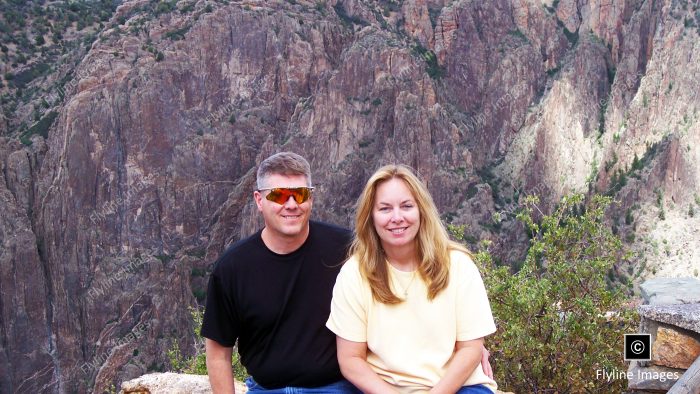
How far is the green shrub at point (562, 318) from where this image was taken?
321 inches

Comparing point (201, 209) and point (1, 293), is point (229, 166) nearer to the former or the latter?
point (201, 209)

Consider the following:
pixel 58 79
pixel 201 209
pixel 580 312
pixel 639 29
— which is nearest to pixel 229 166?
pixel 201 209

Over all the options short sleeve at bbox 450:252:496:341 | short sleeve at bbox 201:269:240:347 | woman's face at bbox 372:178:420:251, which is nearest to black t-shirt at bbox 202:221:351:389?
short sleeve at bbox 201:269:240:347

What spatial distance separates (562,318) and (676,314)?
2.20 m

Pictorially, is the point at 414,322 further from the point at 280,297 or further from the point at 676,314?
the point at 676,314

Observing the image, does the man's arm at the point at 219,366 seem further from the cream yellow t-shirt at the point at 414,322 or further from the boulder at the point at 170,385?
the boulder at the point at 170,385

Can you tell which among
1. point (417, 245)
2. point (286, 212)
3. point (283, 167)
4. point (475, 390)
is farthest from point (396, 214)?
point (475, 390)

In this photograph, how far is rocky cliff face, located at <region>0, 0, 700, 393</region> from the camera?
202ft

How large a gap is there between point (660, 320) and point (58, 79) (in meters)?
68.2

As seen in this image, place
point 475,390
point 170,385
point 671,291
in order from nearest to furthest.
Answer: point 475,390, point 671,291, point 170,385

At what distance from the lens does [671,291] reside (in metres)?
7.42

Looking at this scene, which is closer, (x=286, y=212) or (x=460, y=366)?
(x=460, y=366)

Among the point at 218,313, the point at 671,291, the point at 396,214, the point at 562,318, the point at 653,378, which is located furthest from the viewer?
the point at 562,318

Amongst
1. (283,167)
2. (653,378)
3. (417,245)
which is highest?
(283,167)
